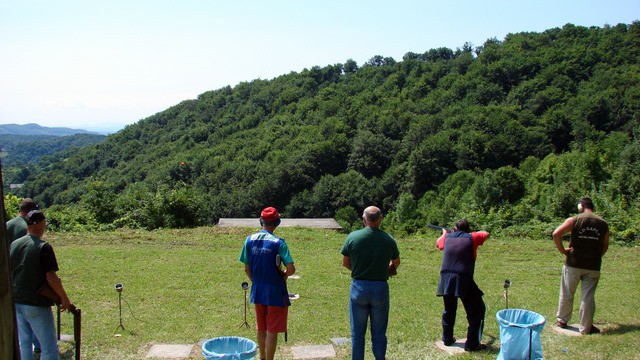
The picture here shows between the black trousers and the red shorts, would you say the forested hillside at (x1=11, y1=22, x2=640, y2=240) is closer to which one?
the black trousers

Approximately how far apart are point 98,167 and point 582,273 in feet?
289

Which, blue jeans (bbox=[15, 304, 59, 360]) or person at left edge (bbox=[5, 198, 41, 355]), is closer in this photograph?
blue jeans (bbox=[15, 304, 59, 360])

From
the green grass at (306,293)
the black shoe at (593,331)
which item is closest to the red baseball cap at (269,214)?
the green grass at (306,293)

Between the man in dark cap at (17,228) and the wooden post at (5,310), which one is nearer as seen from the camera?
the wooden post at (5,310)

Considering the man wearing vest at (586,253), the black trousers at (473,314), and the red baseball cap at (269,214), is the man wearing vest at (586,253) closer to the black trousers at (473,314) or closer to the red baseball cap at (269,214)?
the black trousers at (473,314)

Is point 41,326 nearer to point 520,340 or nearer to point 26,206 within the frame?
point 26,206

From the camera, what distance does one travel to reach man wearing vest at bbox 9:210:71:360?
581cm

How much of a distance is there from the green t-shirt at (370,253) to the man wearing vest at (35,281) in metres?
3.40

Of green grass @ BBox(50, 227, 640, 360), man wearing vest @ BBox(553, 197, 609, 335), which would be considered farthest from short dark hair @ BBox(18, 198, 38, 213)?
man wearing vest @ BBox(553, 197, 609, 335)

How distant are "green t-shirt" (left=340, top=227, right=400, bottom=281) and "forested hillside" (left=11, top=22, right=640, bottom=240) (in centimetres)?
3350

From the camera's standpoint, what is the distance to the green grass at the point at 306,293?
7746mm

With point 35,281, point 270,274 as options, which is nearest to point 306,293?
point 270,274

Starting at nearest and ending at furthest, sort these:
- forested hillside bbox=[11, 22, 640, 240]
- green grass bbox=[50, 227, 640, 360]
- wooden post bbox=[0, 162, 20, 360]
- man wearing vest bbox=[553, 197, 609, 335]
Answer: wooden post bbox=[0, 162, 20, 360], green grass bbox=[50, 227, 640, 360], man wearing vest bbox=[553, 197, 609, 335], forested hillside bbox=[11, 22, 640, 240]

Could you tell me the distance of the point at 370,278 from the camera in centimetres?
635
